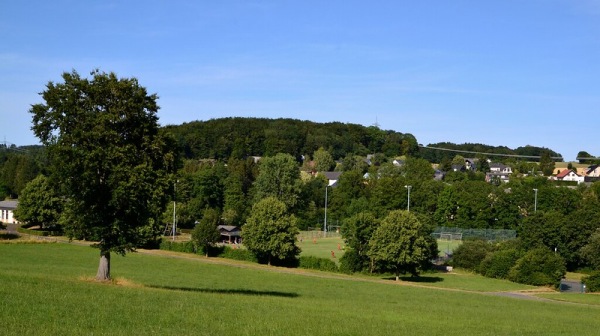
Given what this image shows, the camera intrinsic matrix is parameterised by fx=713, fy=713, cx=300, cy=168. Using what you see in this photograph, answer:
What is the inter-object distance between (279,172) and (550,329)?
105414 mm

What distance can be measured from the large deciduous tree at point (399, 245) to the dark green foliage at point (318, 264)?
5263 millimetres

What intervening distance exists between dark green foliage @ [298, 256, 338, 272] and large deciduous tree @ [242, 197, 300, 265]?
1.85 m

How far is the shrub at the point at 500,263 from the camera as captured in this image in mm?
76125

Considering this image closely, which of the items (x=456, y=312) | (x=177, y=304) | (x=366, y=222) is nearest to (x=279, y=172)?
(x=366, y=222)

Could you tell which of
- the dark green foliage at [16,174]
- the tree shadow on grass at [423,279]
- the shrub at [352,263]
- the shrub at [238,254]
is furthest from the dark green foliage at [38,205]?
the dark green foliage at [16,174]

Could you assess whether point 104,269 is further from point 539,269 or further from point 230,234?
point 230,234

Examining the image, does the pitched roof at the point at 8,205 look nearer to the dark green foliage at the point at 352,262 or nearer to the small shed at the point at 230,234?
the small shed at the point at 230,234

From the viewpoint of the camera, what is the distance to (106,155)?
31.5 meters

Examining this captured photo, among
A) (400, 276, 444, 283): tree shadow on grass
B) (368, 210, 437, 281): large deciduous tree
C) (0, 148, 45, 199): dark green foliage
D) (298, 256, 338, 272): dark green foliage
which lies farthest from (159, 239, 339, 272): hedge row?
(0, 148, 45, 199): dark green foliage

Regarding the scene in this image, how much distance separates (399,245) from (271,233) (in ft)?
50.4

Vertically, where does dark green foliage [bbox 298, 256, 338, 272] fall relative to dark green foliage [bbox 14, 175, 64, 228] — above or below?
below

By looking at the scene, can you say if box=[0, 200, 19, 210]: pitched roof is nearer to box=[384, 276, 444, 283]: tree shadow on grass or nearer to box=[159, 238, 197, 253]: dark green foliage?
box=[159, 238, 197, 253]: dark green foliage

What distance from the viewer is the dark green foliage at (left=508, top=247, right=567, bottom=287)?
234ft

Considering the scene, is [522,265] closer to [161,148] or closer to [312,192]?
[161,148]
